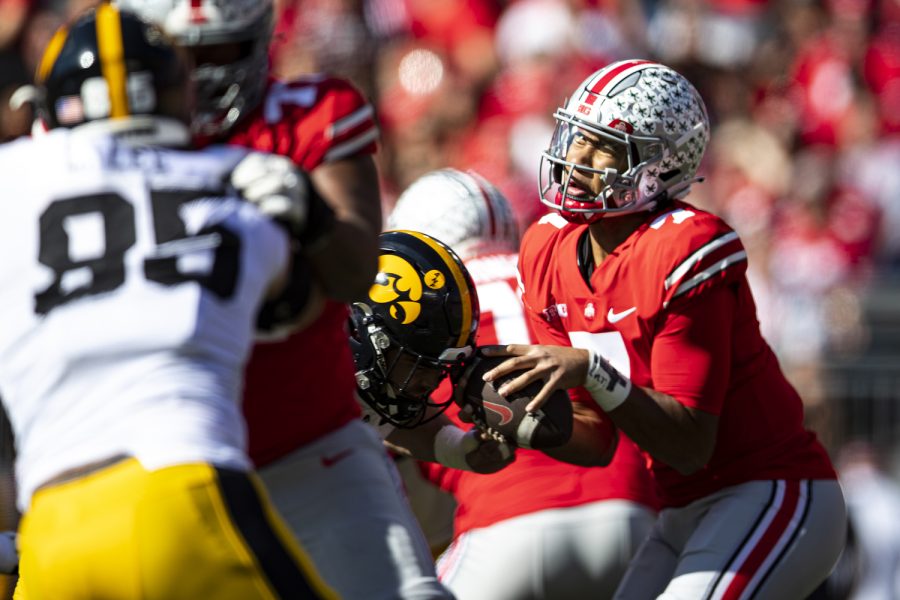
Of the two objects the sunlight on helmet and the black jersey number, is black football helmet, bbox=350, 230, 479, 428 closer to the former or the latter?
the black jersey number

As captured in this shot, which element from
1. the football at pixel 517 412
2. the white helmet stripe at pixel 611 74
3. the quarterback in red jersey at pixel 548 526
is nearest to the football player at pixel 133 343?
the football at pixel 517 412

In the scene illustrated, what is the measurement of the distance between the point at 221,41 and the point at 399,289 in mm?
913

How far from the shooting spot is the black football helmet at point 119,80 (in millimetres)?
2986

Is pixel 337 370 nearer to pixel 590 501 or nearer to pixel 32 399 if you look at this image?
pixel 32 399

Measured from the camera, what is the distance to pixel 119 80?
9.78ft

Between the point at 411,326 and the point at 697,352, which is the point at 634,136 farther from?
the point at 411,326

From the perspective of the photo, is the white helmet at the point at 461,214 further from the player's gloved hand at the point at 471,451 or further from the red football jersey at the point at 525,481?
the player's gloved hand at the point at 471,451

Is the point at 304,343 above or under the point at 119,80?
under

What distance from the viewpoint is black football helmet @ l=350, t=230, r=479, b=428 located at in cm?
407

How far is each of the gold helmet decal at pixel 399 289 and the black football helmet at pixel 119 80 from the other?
1131mm

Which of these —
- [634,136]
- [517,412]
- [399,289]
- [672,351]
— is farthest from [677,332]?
[399,289]

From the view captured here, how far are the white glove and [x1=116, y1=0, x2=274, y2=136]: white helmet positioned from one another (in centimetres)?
54

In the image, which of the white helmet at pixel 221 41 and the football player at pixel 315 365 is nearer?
the football player at pixel 315 365

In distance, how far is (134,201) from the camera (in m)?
2.87
